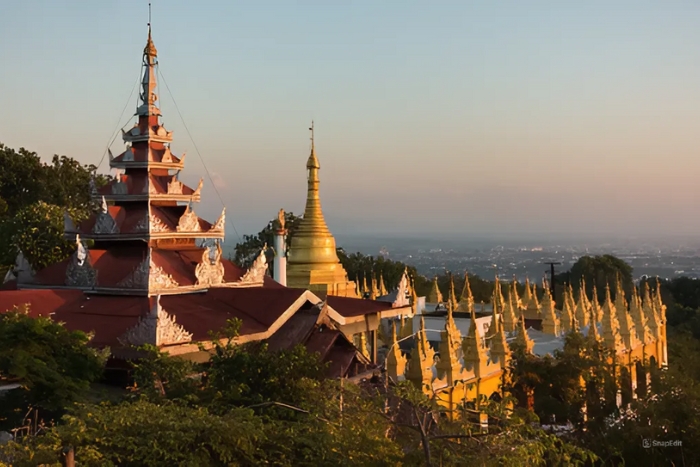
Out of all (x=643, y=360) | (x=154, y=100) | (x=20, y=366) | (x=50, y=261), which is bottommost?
(x=643, y=360)

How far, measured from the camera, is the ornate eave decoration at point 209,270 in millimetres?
15359

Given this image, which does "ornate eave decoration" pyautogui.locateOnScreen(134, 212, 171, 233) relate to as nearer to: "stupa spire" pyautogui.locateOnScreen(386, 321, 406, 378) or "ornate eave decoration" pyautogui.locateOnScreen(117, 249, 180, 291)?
"ornate eave decoration" pyautogui.locateOnScreen(117, 249, 180, 291)

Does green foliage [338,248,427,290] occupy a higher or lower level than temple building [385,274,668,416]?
higher

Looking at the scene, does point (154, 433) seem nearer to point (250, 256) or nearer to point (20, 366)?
point (20, 366)

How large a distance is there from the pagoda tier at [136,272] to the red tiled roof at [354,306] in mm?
2324

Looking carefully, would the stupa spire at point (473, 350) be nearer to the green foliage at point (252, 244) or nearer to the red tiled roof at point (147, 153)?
the red tiled roof at point (147, 153)

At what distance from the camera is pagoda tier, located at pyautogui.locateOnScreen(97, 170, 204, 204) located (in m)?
15.9

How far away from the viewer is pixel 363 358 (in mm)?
14422

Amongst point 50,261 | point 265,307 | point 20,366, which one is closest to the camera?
point 20,366

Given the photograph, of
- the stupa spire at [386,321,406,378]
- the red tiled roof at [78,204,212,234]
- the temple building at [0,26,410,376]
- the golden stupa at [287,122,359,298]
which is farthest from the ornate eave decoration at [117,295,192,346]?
the golden stupa at [287,122,359,298]

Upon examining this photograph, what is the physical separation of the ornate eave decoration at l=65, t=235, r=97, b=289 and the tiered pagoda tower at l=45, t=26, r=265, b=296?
19 millimetres

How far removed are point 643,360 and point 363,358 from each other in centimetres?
1685

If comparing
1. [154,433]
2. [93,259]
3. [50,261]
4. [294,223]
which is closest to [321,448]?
[154,433]

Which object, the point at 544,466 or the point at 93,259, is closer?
the point at 544,466
